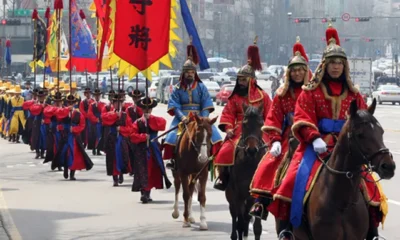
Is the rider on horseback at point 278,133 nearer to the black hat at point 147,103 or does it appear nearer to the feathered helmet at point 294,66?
the feathered helmet at point 294,66

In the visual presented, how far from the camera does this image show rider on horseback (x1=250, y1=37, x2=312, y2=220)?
1057 cm

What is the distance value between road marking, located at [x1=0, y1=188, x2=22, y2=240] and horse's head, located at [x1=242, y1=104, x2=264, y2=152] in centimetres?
315

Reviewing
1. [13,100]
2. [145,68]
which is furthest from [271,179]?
[13,100]

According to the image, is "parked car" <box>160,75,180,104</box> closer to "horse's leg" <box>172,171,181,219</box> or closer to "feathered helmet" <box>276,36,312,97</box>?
"horse's leg" <box>172,171,181,219</box>

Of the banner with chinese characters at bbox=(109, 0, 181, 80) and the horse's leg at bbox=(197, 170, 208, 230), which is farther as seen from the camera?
the banner with chinese characters at bbox=(109, 0, 181, 80)

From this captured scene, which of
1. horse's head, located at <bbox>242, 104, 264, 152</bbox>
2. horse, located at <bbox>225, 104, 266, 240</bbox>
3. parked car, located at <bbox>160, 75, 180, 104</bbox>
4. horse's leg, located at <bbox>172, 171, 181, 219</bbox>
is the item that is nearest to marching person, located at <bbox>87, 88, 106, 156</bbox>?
horse's leg, located at <bbox>172, 171, 181, 219</bbox>

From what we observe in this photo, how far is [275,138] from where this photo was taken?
10727 millimetres

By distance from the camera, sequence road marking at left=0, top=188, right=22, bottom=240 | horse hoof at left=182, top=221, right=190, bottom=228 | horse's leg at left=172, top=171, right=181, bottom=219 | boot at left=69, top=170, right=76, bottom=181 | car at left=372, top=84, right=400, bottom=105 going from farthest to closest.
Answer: car at left=372, top=84, right=400, bottom=105
boot at left=69, top=170, right=76, bottom=181
horse's leg at left=172, top=171, right=181, bottom=219
horse hoof at left=182, top=221, right=190, bottom=228
road marking at left=0, top=188, right=22, bottom=240

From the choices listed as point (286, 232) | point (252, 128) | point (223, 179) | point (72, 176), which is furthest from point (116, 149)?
point (286, 232)

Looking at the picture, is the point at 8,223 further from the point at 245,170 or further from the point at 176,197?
the point at 245,170

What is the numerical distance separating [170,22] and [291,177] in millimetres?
10399

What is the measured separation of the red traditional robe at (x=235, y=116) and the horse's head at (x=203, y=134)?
817 millimetres

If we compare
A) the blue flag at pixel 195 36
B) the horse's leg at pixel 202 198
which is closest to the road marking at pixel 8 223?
the horse's leg at pixel 202 198

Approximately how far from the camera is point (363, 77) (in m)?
71.8
